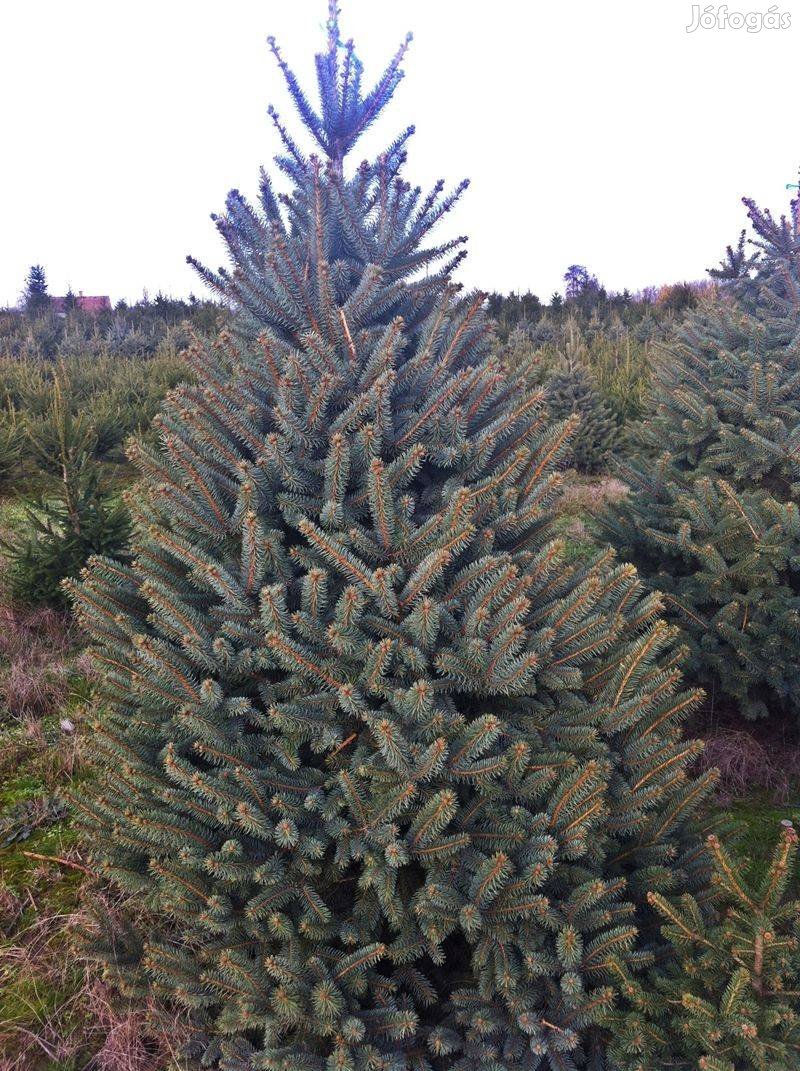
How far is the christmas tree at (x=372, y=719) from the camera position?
2.00 metres

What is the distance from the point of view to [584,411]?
444 inches

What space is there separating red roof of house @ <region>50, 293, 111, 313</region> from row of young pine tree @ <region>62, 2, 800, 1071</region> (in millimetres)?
29098

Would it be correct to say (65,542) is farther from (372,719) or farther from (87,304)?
(87,304)

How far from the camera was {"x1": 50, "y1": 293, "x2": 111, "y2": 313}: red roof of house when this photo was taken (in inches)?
1141

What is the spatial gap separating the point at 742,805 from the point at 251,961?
9.95 ft

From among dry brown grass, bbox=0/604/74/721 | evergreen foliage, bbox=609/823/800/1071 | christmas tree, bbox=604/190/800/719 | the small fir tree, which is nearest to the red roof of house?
the small fir tree

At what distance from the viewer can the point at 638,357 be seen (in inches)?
576

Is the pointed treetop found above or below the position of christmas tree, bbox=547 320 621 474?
above

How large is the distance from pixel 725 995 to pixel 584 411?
1016 cm

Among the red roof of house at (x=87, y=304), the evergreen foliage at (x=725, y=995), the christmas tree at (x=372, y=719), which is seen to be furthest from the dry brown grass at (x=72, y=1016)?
the red roof of house at (x=87, y=304)

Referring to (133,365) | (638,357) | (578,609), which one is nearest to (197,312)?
(133,365)

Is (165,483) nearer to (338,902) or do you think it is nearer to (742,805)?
(338,902)

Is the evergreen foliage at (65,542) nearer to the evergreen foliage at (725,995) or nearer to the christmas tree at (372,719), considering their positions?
the christmas tree at (372,719)

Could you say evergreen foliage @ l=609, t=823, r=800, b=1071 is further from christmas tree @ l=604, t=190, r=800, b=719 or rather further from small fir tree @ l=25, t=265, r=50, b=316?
small fir tree @ l=25, t=265, r=50, b=316
